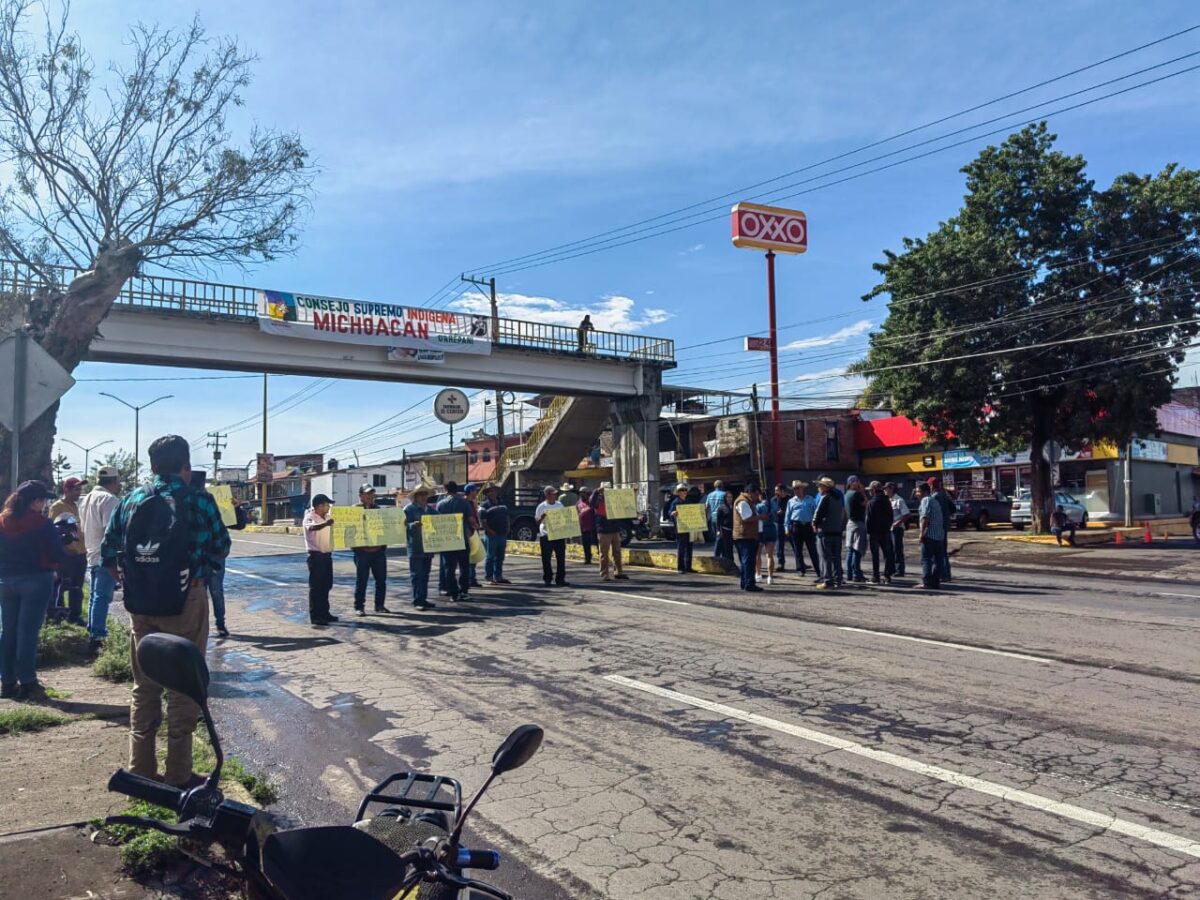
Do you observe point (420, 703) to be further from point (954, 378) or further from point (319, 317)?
point (954, 378)

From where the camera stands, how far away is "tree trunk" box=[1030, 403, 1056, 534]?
2842 cm

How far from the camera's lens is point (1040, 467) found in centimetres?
2895

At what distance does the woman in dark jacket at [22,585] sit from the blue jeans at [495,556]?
925 cm

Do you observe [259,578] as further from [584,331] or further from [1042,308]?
[1042,308]

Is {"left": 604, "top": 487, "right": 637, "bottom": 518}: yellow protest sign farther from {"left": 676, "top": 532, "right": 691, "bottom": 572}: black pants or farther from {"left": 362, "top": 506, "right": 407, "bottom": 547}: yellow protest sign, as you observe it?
{"left": 362, "top": 506, "right": 407, "bottom": 547}: yellow protest sign

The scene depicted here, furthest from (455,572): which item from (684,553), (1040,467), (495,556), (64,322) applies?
(1040,467)

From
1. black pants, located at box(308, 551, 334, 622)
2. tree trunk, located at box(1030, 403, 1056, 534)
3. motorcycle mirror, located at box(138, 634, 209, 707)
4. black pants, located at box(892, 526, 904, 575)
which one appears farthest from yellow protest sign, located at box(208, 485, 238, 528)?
tree trunk, located at box(1030, 403, 1056, 534)

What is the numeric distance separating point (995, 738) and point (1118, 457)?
36.3 metres

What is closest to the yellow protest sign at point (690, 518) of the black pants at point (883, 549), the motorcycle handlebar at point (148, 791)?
the black pants at point (883, 549)

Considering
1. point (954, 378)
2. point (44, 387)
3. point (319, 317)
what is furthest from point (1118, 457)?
point (44, 387)

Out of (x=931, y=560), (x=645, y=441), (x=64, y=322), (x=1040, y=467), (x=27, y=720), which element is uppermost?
(x=64, y=322)

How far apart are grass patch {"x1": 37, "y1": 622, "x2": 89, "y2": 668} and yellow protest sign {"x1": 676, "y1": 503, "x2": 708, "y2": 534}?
1104 cm

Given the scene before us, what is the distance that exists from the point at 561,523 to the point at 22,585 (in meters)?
10.3

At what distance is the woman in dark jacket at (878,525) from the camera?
15.4 metres
